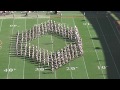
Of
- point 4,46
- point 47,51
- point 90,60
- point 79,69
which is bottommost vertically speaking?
point 79,69

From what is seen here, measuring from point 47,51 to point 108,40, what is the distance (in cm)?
497

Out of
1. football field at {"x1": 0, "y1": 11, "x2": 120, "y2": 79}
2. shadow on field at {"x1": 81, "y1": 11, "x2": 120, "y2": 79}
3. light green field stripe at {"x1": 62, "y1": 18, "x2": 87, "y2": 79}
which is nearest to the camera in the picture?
light green field stripe at {"x1": 62, "y1": 18, "x2": 87, "y2": 79}

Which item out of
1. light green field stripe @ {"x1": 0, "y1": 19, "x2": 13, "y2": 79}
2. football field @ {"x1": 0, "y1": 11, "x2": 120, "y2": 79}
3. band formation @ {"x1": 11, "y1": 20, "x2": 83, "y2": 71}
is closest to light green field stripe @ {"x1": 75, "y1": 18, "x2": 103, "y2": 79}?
football field @ {"x1": 0, "y1": 11, "x2": 120, "y2": 79}

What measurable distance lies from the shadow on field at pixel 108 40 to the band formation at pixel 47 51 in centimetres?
181

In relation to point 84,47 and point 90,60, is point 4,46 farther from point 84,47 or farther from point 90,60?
point 90,60

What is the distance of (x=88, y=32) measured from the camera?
25141mm

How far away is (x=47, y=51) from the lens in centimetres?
2223

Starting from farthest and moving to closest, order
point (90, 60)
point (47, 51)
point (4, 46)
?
point (4, 46)
point (47, 51)
point (90, 60)

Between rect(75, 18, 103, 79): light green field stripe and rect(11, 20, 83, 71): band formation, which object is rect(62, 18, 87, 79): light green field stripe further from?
rect(11, 20, 83, 71): band formation

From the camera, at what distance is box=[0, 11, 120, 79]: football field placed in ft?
63.7

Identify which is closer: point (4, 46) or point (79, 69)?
point (79, 69)

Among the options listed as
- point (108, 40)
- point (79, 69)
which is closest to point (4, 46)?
point (79, 69)

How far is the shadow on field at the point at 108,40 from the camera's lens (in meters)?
20.2
